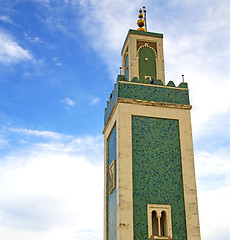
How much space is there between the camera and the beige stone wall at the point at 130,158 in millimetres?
12008

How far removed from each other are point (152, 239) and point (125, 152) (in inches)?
114

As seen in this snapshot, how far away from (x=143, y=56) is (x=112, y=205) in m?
6.29

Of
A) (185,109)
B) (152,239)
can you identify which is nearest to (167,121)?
(185,109)

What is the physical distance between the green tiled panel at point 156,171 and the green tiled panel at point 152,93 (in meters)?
0.81

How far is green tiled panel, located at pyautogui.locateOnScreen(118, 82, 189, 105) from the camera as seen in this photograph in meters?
13.8

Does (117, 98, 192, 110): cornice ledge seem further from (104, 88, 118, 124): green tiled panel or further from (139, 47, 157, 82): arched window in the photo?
(139, 47, 157, 82): arched window

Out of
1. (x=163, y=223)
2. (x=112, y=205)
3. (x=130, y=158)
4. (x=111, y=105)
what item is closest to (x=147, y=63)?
(x=111, y=105)

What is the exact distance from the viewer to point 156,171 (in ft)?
42.0

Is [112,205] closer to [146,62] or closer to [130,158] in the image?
[130,158]

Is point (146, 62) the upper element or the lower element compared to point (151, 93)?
upper

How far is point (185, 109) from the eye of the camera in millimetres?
14062

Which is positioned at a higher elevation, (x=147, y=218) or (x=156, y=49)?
(x=156, y=49)

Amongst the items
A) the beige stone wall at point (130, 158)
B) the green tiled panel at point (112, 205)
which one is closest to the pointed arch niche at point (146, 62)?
the beige stone wall at point (130, 158)

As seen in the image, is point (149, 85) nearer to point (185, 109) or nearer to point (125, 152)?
point (185, 109)
